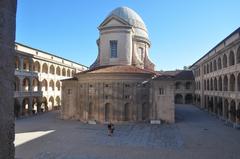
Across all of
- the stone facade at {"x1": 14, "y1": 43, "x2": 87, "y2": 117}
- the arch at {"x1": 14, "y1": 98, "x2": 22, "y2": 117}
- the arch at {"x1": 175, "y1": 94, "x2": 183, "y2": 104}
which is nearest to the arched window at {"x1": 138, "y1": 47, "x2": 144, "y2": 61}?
the stone facade at {"x1": 14, "y1": 43, "x2": 87, "y2": 117}

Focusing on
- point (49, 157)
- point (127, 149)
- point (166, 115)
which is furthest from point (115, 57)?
point (49, 157)

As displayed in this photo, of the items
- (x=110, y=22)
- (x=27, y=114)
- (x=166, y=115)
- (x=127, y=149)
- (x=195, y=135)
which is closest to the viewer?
(x=127, y=149)

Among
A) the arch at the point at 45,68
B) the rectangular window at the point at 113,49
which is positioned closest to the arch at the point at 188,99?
the rectangular window at the point at 113,49

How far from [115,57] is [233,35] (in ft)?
61.5

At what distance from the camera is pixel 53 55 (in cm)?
5209

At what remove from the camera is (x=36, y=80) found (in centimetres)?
4669

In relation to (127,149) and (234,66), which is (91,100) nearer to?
(127,149)

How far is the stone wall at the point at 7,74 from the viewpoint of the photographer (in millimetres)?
3748

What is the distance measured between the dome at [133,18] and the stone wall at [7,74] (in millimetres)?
43315

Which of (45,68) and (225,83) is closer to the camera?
(225,83)

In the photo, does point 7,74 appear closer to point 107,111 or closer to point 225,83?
point 107,111

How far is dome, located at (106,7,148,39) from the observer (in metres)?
47.0

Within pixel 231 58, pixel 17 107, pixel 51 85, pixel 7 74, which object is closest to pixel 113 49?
pixel 231 58

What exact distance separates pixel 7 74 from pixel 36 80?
149 ft
